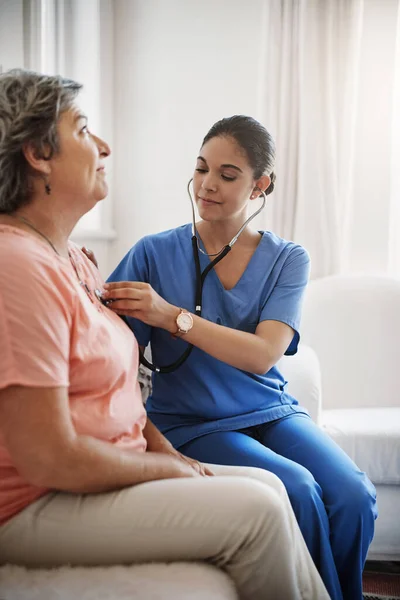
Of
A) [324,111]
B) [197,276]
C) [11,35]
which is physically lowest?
[197,276]

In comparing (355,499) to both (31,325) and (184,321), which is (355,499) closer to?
(184,321)

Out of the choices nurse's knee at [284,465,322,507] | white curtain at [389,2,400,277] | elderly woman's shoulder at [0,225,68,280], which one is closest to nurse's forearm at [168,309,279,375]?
nurse's knee at [284,465,322,507]

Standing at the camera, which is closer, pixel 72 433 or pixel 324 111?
pixel 72 433

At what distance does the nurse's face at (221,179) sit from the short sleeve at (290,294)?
0.68ft

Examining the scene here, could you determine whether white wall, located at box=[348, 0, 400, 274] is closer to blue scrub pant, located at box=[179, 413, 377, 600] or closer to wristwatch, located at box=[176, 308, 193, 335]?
blue scrub pant, located at box=[179, 413, 377, 600]

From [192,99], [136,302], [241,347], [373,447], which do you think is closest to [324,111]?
[192,99]

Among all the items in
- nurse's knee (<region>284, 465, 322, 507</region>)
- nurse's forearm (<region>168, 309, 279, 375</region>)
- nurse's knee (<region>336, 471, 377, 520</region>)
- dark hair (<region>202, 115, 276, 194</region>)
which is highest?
dark hair (<region>202, 115, 276, 194</region>)

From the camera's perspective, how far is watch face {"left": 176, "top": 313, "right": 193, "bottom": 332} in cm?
134

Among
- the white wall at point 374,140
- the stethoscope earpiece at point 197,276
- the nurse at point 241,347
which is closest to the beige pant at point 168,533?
the nurse at point 241,347

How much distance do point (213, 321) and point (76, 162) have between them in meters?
0.58

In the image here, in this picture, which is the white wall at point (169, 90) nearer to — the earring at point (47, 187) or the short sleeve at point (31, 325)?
the earring at point (47, 187)

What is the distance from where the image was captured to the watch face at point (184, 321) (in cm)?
134

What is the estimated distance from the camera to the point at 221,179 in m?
1.58

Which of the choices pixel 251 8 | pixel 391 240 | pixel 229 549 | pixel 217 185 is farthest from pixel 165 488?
pixel 251 8
